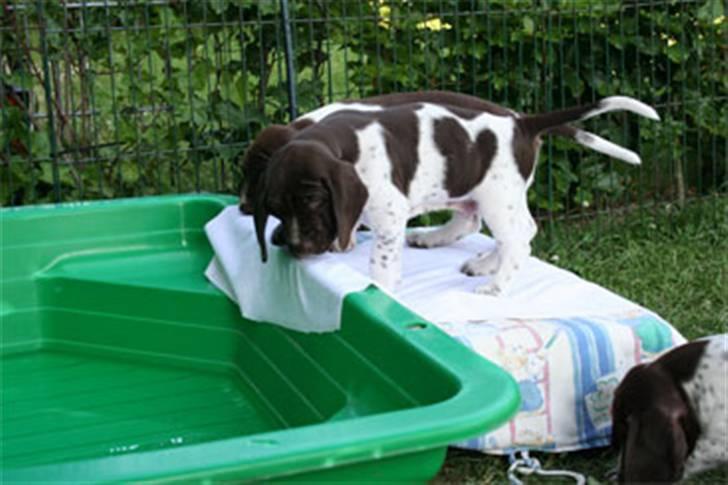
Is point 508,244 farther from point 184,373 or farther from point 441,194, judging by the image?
point 184,373

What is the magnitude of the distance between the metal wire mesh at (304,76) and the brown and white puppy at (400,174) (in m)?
1.43

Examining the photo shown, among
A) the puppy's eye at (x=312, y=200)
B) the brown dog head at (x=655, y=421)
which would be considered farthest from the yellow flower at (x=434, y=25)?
the brown dog head at (x=655, y=421)

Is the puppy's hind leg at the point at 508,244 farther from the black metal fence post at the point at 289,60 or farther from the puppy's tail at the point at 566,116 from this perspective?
the black metal fence post at the point at 289,60

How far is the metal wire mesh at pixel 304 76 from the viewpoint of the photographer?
5.52m

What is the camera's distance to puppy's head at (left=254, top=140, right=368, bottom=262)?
11.6 ft

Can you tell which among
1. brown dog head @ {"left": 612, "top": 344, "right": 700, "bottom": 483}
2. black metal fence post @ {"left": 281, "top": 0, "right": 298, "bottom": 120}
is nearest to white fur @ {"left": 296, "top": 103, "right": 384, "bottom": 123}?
black metal fence post @ {"left": 281, "top": 0, "right": 298, "bottom": 120}

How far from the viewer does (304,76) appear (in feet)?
19.4

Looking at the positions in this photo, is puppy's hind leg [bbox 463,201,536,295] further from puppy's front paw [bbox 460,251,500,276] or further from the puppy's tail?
the puppy's tail

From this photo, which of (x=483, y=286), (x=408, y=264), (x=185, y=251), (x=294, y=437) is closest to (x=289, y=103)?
(x=185, y=251)

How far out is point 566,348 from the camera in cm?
360

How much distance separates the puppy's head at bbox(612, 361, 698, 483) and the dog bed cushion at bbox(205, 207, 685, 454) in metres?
0.25

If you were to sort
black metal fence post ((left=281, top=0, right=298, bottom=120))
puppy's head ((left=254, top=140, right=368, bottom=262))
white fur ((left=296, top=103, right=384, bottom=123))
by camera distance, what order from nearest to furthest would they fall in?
puppy's head ((left=254, top=140, right=368, bottom=262))
white fur ((left=296, top=103, right=384, bottom=123))
black metal fence post ((left=281, top=0, right=298, bottom=120))

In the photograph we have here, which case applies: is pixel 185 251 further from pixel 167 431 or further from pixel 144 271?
pixel 167 431

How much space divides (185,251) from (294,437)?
265 cm
